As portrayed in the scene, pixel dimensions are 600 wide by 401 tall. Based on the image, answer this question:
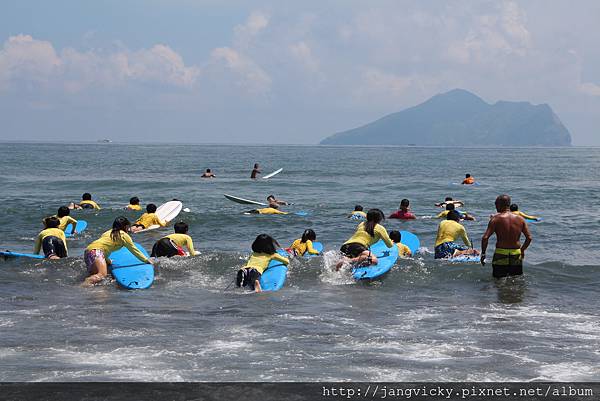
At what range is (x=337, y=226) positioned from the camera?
25.3 metres

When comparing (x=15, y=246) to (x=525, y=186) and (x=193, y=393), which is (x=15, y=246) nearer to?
(x=193, y=393)

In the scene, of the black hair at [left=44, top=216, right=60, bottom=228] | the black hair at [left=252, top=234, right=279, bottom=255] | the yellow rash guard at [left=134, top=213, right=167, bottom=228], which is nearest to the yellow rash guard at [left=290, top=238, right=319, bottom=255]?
the black hair at [left=252, top=234, right=279, bottom=255]

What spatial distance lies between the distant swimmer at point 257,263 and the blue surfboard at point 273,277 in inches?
5.9

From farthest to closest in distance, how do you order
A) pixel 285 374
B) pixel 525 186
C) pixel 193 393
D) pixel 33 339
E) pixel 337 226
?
1. pixel 525 186
2. pixel 337 226
3. pixel 33 339
4. pixel 285 374
5. pixel 193 393

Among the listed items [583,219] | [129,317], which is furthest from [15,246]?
[583,219]

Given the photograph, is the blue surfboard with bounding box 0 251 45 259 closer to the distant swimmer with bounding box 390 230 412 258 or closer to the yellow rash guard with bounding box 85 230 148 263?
the yellow rash guard with bounding box 85 230 148 263

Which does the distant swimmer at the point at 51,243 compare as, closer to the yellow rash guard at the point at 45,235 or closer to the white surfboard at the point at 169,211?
the yellow rash guard at the point at 45,235

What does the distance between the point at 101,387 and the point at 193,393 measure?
0.98 metres

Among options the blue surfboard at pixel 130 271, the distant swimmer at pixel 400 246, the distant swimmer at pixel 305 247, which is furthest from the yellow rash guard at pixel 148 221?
the distant swimmer at pixel 400 246

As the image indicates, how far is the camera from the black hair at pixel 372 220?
44.1 feet

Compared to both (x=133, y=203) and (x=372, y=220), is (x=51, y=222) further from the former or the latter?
(x=133, y=203)

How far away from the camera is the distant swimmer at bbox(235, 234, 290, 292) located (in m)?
12.7

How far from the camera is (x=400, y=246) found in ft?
53.5

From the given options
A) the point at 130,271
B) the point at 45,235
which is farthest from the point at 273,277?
the point at 45,235
